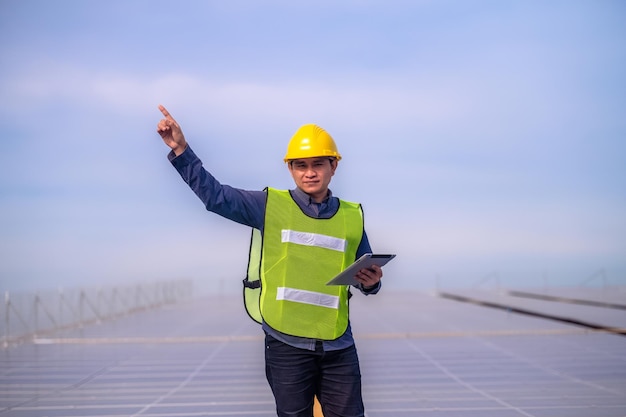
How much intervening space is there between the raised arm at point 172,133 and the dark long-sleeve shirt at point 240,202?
0.03m

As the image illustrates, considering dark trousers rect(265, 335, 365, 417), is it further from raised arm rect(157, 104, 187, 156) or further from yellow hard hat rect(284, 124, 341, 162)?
raised arm rect(157, 104, 187, 156)

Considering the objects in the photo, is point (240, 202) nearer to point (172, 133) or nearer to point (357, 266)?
point (172, 133)

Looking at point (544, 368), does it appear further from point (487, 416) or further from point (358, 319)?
point (358, 319)

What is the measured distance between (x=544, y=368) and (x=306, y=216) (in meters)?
8.94

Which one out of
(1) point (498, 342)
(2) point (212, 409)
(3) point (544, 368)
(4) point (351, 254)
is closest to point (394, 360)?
(3) point (544, 368)

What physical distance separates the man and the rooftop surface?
454 cm

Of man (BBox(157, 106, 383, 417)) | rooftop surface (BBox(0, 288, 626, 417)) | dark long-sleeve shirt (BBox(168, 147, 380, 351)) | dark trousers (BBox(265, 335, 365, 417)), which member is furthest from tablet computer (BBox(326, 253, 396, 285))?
rooftop surface (BBox(0, 288, 626, 417))

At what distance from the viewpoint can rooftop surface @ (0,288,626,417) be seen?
31.5ft

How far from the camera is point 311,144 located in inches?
183

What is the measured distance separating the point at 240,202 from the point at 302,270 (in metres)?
0.45

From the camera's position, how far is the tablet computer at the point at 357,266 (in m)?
4.30

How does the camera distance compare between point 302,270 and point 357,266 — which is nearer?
point 357,266


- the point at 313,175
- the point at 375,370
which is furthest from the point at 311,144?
the point at 375,370

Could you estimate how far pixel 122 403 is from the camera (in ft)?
33.1
